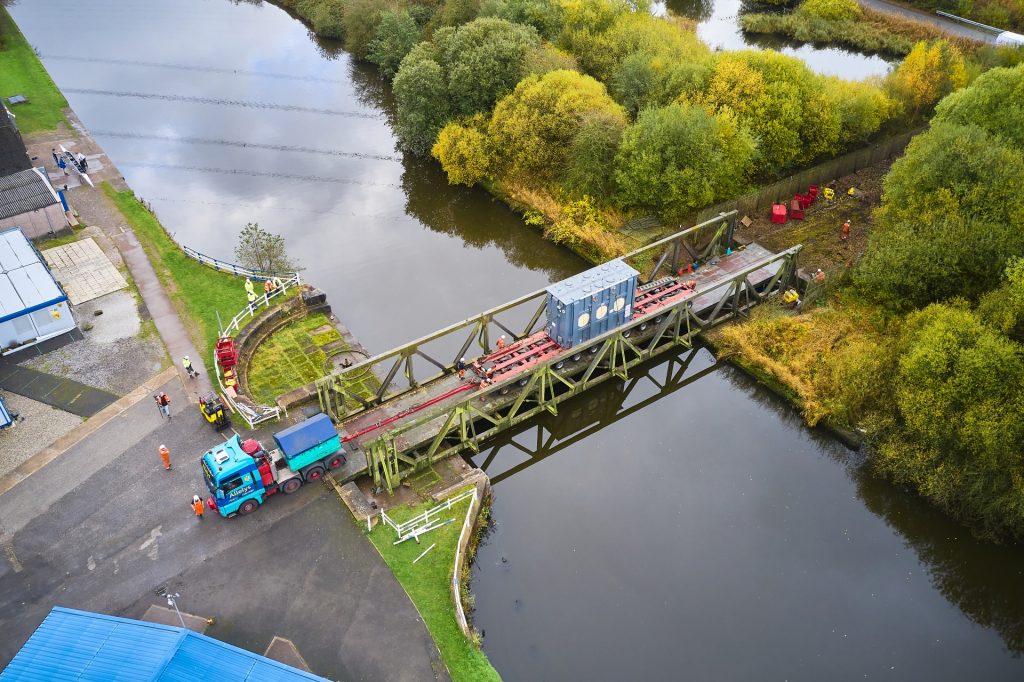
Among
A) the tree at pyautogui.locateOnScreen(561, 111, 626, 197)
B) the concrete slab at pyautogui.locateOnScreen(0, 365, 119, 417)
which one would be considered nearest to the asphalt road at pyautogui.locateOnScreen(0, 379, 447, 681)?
the concrete slab at pyautogui.locateOnScreen(0, 365, 119, 417)

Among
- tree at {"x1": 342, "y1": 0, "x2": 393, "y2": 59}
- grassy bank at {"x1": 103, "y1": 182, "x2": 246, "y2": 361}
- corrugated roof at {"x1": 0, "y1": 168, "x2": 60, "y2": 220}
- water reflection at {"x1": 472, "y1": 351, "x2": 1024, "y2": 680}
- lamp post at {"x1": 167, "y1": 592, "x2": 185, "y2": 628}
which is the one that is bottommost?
water reflection at {"x1": 472, "y1": 351, "x2": 1024, "y2": 680}

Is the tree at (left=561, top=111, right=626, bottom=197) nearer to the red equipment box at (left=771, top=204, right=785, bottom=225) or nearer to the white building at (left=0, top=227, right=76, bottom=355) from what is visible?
the red equipment box at (left=771, top=204, right=785, bottom=225)

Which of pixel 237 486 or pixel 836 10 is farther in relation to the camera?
pixel 836 10

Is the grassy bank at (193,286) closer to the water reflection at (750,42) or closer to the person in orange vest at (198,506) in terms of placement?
the person in orange vest at (198,506)

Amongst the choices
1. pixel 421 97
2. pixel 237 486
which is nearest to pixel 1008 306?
pixel 237 486

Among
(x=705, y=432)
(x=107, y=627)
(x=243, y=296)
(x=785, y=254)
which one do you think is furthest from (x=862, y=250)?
(x=107, y=627)

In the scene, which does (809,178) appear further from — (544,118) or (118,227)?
(118,227)
